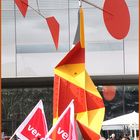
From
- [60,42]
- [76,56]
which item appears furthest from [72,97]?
[60,42]

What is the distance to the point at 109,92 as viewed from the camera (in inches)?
1030

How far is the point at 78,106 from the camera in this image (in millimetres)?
10805

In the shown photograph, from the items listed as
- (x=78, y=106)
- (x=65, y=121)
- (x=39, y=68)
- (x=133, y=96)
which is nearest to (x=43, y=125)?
(x=78, y=106)

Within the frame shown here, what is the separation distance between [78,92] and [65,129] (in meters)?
1.56

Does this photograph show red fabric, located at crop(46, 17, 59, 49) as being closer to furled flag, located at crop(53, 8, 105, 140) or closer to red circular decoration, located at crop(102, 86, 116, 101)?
red circular decoration, located at crop(102, 86, 116, 101)

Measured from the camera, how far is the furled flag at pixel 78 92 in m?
10.7

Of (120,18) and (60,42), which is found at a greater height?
(120,18)

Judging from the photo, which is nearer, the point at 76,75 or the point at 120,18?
the point at 76,75

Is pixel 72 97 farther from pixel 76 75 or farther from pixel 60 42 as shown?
pixel 60 42

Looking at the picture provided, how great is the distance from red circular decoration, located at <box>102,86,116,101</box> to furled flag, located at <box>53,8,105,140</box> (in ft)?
48.8

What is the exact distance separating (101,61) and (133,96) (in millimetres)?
2525

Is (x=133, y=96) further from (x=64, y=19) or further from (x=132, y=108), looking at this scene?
(x=64, y=19)

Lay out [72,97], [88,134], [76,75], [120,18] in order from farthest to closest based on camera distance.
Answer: [120,18], [76,75], [72,97], [88,134]

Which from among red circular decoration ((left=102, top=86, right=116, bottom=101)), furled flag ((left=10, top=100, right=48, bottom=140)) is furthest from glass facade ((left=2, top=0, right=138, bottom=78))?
furled flag ((left=10, top=100, right=48, bottom=140))
